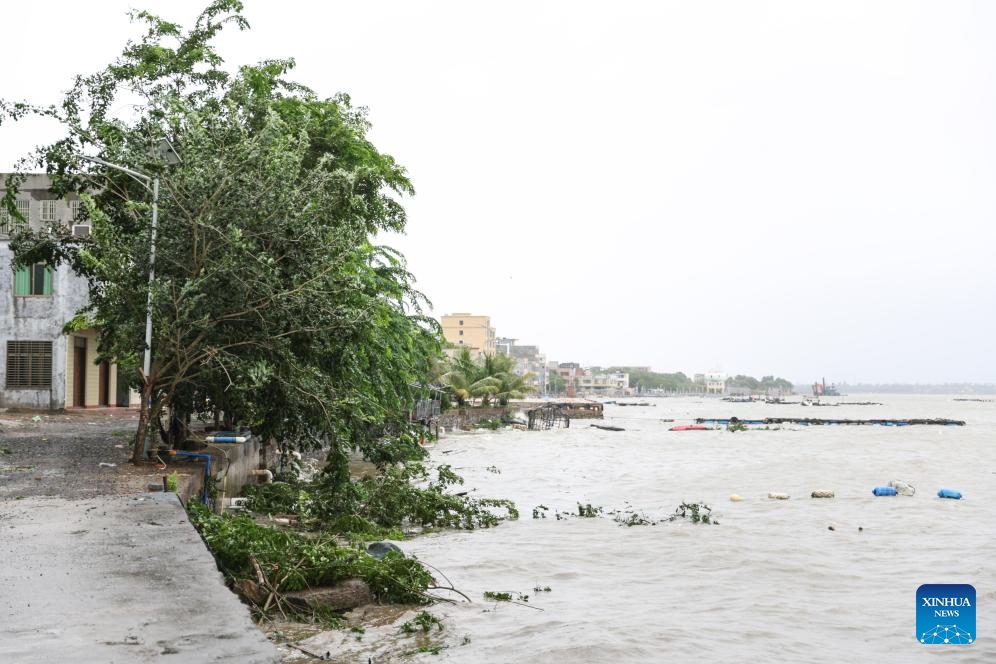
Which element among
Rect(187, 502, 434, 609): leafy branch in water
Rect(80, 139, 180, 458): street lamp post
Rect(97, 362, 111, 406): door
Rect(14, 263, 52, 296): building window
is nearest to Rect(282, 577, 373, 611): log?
Rect(187, 502, 434, 609): leafy branch in water

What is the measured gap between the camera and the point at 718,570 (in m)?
13.0

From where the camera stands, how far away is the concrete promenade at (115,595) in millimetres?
5176

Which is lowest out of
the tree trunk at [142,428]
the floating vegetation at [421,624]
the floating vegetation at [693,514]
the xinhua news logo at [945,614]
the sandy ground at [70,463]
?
the floating vegetation at [693,514]

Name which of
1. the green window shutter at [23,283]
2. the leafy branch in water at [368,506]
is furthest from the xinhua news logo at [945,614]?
the green window shutter at [23,283]

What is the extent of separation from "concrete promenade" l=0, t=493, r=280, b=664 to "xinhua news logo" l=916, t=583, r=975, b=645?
21.4 feet

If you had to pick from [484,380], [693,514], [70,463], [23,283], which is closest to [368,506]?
[70,463]

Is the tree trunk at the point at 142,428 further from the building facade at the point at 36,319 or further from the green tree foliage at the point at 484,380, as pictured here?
the green tree foliage at the point at 484,380

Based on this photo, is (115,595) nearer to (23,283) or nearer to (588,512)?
(588,512)

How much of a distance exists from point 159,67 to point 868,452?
36.0 metres

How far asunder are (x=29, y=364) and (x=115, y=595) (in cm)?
2599

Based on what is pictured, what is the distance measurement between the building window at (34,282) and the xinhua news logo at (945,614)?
27164 millimetres

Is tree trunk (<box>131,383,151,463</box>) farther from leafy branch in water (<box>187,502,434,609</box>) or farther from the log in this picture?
the log

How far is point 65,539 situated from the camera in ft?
26.5

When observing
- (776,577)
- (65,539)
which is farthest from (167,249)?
(776,577)
